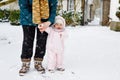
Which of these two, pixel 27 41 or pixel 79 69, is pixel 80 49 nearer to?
pixel 79 69

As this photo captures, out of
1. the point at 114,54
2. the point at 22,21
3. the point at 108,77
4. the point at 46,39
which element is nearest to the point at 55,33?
the point at 46,39

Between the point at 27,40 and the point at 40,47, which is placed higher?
the point at 27,40

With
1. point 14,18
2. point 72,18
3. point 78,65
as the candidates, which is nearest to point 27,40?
point 78,65

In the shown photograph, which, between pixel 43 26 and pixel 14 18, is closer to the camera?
pixel 43 26

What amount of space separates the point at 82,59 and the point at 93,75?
44.8 inches

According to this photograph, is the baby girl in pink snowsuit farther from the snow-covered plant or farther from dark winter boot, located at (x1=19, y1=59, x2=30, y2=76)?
the snow-covered plant

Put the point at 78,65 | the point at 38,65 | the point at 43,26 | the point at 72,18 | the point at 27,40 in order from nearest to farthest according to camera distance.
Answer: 1. the point at 43,26
2. the point at 27,40
3. the point at 38,65
4. the point at 78,65
5. the point at 72,18

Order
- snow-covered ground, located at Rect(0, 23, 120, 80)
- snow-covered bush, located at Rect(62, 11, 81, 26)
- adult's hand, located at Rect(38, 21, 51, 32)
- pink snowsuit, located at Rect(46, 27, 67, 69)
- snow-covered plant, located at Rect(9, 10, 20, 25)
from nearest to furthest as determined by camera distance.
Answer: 1. adult's hand, located at Rect(38, 21, 51, 32)
2. snow-covered ground, located at Rect(0, 23, 120, 80)
3. pink snowsuit, located at Rect(46, 27, 67, 69)
4. snow-covered bush, located at Rect(62, 11, 81, 26)
5. snow-covered plant, located at Rect(9, 10, 20, 25)

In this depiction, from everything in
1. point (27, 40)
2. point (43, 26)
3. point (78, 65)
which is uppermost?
point (43, 26)

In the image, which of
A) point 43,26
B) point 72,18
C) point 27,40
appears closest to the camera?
point 43,26

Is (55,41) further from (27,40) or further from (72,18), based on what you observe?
(72,18)

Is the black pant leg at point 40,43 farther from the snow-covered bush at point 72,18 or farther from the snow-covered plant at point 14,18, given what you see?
the snow-covered plant at point 14,18

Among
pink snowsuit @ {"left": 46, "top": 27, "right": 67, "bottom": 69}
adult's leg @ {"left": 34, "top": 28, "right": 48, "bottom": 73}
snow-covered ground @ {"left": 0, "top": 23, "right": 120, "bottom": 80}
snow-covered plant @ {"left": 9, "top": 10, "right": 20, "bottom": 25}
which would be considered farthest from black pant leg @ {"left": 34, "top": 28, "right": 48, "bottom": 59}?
snow-covered plant @ {"left": 9, "top": 10, "right": 20, "bottom": 25}

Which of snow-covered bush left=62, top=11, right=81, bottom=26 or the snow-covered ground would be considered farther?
snow-covered bush left=62, top=11, right=81, bottom=26
